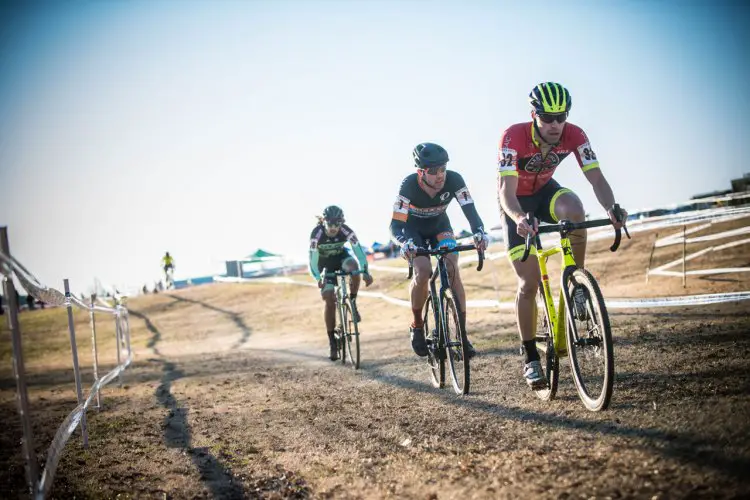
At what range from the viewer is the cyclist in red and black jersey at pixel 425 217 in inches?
240

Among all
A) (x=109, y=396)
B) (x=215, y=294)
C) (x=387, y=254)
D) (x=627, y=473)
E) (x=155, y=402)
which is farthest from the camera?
(x=387, y=254)

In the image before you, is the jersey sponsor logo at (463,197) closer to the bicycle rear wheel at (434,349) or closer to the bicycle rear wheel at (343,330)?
the bicycle rear wheel at (434,349)

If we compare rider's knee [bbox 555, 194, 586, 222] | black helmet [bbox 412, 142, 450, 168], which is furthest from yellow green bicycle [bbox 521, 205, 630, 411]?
black helmet [bbox 412, 142, 450, 168]

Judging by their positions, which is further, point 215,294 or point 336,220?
point 215,294

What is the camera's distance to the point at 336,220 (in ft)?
30.9

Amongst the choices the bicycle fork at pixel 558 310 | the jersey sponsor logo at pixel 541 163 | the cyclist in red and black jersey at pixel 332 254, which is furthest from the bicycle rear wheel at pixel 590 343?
the cyclist in red and black jersey at pixel 332 254

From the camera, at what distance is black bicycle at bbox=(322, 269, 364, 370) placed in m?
8.94

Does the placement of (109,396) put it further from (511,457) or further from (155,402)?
(511,457)

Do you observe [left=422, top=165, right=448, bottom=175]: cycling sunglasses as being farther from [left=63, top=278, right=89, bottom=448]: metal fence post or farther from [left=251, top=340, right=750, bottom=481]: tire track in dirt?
[left=63, top=278, right=89, bottom=448]: metal fence post

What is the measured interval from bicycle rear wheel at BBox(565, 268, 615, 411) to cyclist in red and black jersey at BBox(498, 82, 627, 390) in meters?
0.56

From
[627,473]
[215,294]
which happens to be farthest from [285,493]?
[215,294]

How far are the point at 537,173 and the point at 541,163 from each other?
13cm

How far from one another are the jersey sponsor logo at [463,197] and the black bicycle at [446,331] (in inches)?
32.0

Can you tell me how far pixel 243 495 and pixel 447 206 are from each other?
4.16 m
